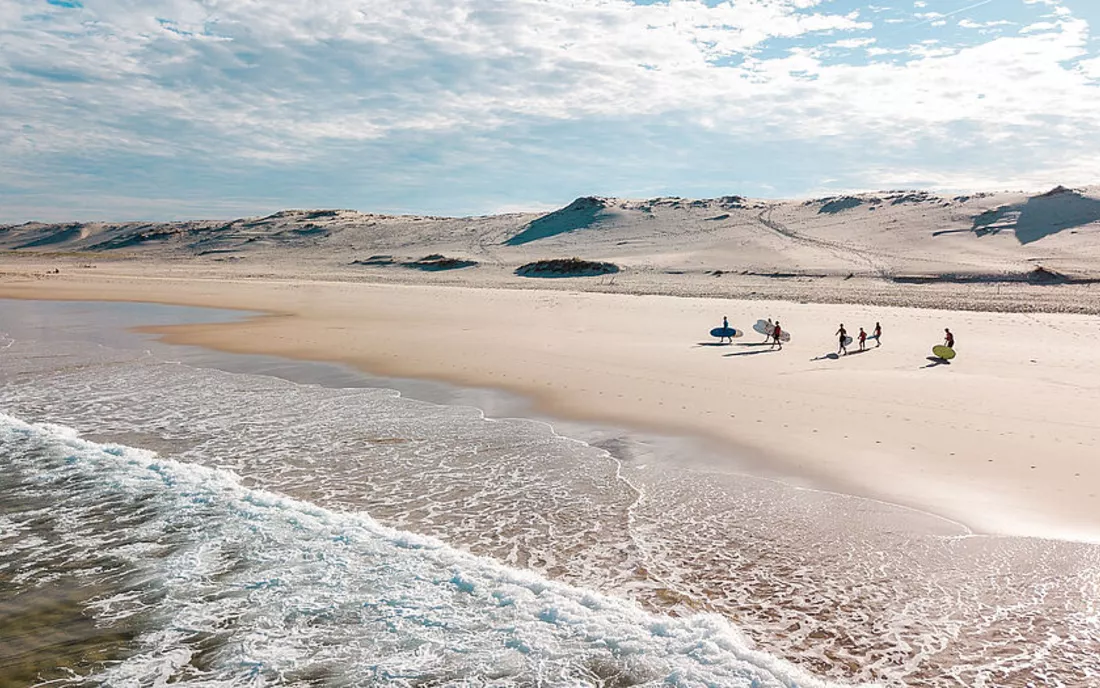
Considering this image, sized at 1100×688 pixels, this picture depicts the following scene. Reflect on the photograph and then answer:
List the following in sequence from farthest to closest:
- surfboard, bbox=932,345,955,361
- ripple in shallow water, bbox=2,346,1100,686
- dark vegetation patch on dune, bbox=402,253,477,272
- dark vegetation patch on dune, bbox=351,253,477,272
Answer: dark vegetation patch on dune, bbox=351,253,477,272 → dark vegetation patch on dune, bbox=402,253,477,272 → surfboard, bbox=932,345,955,361 → ripple in shallow water, bbox=2,346,1100,686

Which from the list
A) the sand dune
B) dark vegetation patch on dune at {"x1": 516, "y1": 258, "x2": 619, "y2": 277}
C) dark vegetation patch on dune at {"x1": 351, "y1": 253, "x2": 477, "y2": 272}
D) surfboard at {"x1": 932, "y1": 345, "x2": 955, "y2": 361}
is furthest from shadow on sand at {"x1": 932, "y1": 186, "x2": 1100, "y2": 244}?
surfboard at {"x1": 932, "y1": 345, "x2": 955, "y2": 361}

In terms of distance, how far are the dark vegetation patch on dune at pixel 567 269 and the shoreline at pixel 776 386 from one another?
518 inches

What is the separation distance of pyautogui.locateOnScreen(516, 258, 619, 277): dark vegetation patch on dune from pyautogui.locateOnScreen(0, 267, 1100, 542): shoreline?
13.1m

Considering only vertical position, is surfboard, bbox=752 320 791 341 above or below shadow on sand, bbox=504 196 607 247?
below

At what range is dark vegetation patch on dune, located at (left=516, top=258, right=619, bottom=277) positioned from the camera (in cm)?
4219

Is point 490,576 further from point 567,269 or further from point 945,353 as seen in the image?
point 567,269

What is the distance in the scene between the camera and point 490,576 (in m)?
6.59

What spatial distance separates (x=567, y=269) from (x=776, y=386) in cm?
2955

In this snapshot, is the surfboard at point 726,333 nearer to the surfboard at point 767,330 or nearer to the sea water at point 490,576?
the surfboard at point 767,330

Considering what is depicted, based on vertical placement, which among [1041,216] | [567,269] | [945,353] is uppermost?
[1041,216]

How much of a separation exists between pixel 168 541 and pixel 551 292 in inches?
1061

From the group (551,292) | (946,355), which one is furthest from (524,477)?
(551,292)

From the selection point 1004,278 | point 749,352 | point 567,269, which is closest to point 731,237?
point 567,269

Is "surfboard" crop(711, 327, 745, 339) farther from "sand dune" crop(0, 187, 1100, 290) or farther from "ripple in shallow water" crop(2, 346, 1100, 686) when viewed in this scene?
"sand dune" crop(0, 187, 1100, 290)
